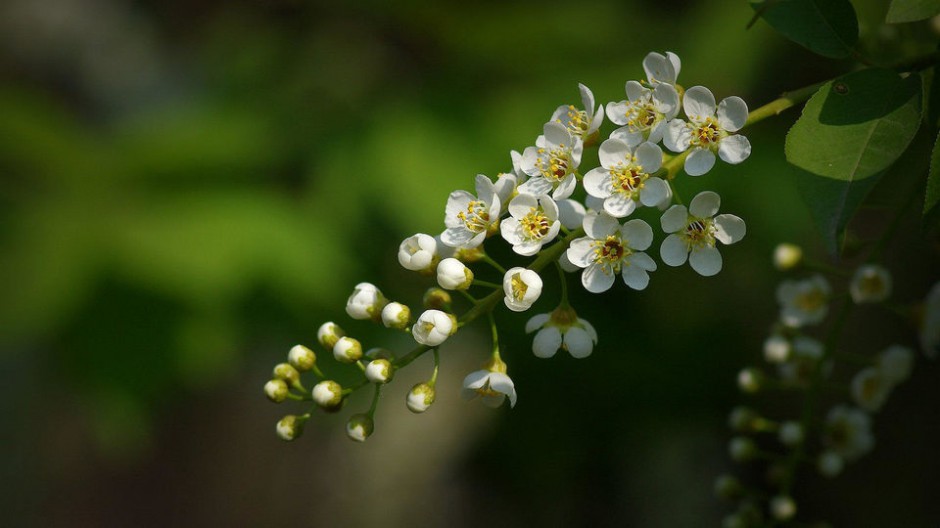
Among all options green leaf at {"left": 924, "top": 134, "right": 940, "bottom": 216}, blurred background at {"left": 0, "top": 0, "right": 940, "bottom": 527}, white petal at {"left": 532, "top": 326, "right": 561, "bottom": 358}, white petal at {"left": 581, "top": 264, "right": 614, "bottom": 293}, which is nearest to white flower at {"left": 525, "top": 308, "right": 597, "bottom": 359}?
white petal at {"left": 532, "top": 326, "right": 561, "bottom": 358}

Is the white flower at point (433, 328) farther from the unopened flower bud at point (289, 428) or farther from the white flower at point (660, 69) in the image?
the white flower at point (660, 69)

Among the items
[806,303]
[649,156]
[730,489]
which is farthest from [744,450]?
[649,156]

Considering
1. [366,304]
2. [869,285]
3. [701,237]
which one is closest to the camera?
[701,237]

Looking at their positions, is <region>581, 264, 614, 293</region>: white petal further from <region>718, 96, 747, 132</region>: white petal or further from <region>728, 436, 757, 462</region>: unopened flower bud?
<region>728, 436, 757, 462</region>: unopened flower bud

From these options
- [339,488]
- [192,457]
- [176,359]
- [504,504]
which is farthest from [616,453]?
[192,457]

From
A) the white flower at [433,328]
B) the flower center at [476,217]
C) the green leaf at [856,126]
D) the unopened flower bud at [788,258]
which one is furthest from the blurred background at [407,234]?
the white flower at [433,328]

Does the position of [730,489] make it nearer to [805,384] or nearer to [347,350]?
[805,384]

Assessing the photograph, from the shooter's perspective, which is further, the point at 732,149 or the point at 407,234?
the point at 407,234
